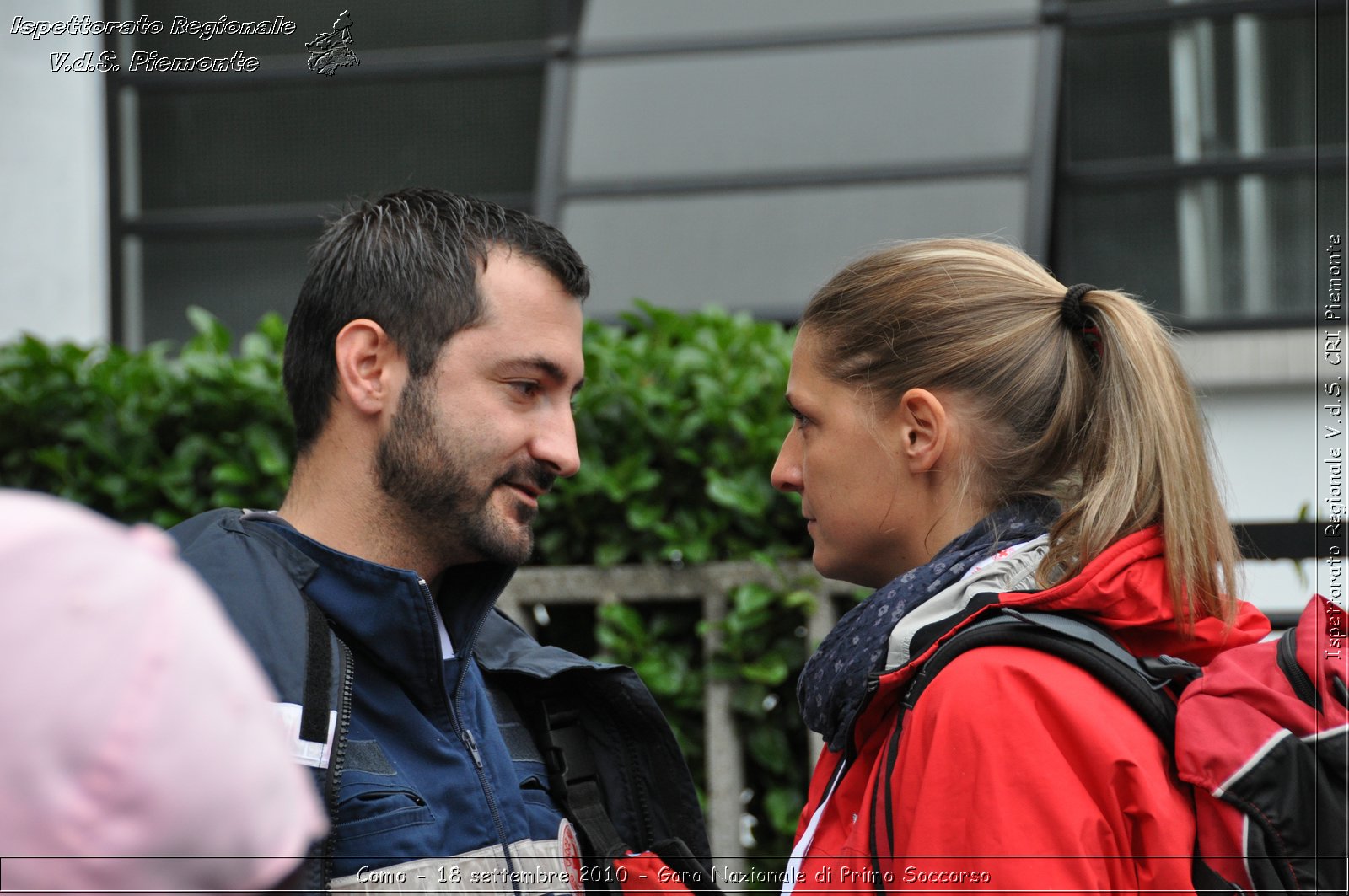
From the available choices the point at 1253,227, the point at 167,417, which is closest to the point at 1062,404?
the point at 167,417

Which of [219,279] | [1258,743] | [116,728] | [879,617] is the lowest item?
[1258,743]

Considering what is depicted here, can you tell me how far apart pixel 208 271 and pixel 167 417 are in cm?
295

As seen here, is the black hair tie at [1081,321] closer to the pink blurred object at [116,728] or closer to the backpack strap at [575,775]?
the backpack strap at [575,775]

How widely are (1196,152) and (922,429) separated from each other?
4416mm

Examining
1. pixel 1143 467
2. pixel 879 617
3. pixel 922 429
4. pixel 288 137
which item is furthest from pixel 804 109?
pixel 879 617

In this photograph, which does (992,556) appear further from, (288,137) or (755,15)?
(288,137)

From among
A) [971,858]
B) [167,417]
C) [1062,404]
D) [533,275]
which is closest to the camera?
[971,858]

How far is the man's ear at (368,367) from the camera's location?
82.4 inches

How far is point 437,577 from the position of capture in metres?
2.19

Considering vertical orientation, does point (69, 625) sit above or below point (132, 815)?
above

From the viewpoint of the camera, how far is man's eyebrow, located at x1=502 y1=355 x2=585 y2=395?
2129 mm

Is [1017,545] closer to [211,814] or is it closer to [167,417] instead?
[211,814]

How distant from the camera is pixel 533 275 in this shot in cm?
221

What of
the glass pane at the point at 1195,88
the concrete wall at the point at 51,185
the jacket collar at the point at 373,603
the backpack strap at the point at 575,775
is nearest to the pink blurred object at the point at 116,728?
the jacket collar at the point at 373,603
